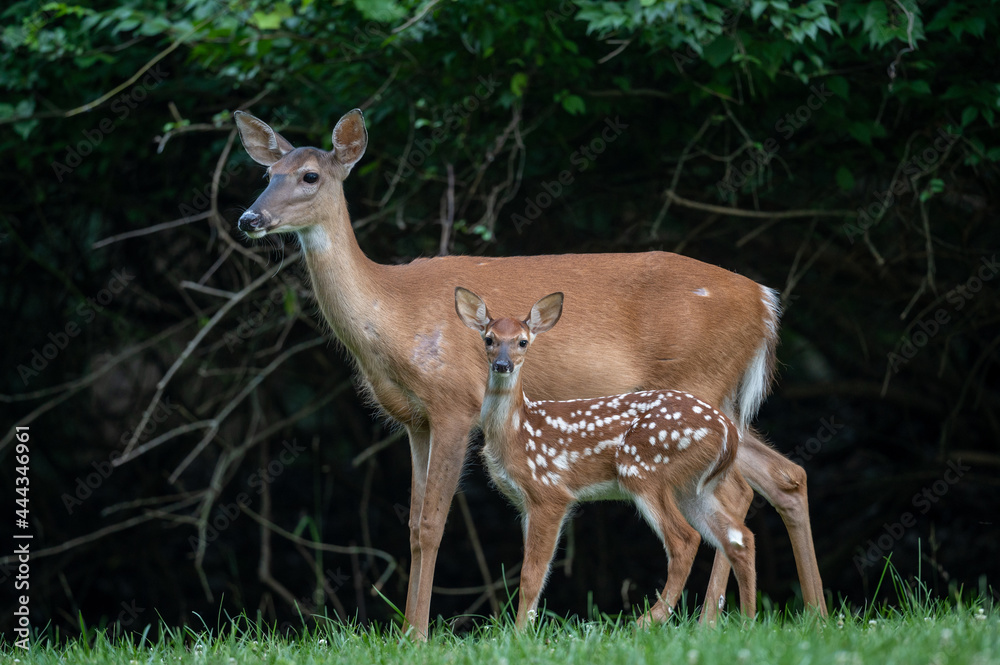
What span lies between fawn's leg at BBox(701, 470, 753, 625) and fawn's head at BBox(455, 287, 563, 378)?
1084mm

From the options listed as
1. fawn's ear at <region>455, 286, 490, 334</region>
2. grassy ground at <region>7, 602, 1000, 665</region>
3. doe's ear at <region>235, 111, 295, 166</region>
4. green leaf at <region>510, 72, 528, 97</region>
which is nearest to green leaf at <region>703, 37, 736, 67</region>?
green leaf at <region>510, 72, 528, 97</region>

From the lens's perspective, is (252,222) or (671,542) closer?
(671,542)

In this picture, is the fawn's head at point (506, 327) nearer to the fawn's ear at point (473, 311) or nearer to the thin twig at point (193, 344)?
the fawn's ear at point (473, 311)

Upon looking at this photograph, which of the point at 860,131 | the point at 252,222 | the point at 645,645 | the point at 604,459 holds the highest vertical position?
the point at 860,131

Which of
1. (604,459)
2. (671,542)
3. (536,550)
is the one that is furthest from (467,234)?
(671,542)

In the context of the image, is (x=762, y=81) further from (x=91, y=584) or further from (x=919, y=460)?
(x=91, y=584)

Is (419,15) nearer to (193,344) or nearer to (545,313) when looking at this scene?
(545,313)

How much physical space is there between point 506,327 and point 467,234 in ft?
8.85

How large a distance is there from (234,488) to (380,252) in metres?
2.77

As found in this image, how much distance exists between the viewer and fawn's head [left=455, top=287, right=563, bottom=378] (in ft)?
14.4

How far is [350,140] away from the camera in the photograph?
5141 millimetres

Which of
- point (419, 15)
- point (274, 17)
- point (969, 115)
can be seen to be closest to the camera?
point (419, 15)

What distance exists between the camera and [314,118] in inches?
279

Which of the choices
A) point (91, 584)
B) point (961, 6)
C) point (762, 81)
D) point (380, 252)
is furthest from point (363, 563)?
point (961, 6)
